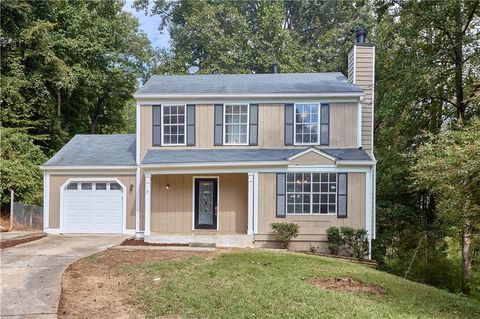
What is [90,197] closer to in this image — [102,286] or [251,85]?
[251,85]

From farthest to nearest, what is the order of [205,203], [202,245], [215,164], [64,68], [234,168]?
[64,68] → [205,203] → [234,168] → [215,164] → [202,245]

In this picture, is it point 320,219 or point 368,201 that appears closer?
point 368,201

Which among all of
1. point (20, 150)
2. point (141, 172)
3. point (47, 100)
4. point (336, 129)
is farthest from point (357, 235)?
point (47, 100)

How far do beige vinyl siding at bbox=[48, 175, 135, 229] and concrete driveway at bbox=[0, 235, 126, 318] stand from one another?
3.55 ft

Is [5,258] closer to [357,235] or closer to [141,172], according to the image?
[141,172]

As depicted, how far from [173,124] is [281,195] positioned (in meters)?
4.51

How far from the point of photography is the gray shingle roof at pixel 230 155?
1320 centimetres

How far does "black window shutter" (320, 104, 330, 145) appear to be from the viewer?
14.0 meters

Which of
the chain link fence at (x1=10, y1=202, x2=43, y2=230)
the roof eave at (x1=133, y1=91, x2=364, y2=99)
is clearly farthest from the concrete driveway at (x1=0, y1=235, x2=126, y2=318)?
the roof eave at (x1=133, y1=91, x2=364, y2=99)

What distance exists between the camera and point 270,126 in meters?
14.1

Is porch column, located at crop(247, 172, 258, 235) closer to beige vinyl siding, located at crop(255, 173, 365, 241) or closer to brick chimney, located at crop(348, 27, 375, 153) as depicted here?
beige vinyl siding, located at crop(255, 173, 365, 241)

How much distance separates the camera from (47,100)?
71.6ft

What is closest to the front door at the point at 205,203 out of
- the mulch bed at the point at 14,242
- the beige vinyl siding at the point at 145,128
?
the beige vinyl siding at the point at 145,128

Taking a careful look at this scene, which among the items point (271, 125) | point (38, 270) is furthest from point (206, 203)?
point (38, 270)
